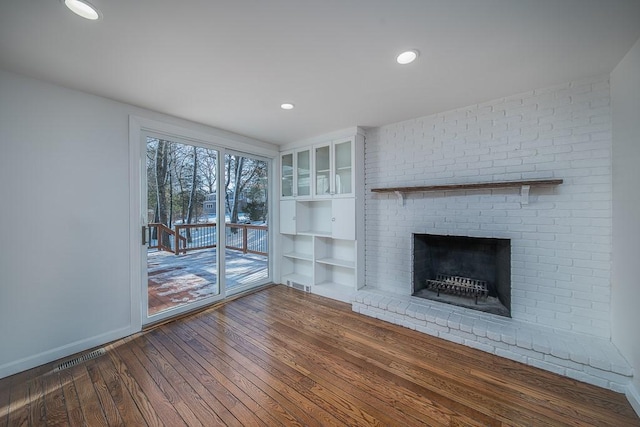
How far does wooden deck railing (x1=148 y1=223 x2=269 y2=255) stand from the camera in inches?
115

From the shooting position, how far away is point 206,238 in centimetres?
339

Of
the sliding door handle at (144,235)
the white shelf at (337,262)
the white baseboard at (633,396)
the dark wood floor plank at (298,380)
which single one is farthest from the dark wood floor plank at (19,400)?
the white baseboard at (633,396)

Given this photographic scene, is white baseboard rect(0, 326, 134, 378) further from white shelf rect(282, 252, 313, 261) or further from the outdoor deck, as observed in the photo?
white shelf rect(282, 252, 313, 261)

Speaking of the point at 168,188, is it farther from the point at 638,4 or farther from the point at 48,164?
the point at 638,4

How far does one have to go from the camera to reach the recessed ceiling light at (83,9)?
4.31 feet

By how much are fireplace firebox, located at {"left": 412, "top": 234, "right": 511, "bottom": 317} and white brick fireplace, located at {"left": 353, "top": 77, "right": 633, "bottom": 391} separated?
0.10 meters

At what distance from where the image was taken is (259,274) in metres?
4.23

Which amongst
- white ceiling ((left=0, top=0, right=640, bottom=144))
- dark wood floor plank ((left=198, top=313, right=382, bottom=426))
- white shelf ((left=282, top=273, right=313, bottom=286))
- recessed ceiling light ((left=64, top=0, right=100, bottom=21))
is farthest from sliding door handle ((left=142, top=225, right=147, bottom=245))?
white shelf ((left=282, top=273, right=313, bottom=286))

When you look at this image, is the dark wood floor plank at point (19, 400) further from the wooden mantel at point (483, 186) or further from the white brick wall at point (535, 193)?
the wooden mantel at point (483, 186)

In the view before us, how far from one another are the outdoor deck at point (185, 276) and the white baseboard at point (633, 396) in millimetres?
4095

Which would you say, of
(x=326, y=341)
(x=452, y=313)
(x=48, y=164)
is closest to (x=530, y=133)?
(x=452, y=313)

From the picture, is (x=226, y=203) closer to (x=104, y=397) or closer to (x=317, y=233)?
(x=317, y=233)

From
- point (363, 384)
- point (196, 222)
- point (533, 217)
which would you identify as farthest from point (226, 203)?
point (533, 217)

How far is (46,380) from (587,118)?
5.10 m
